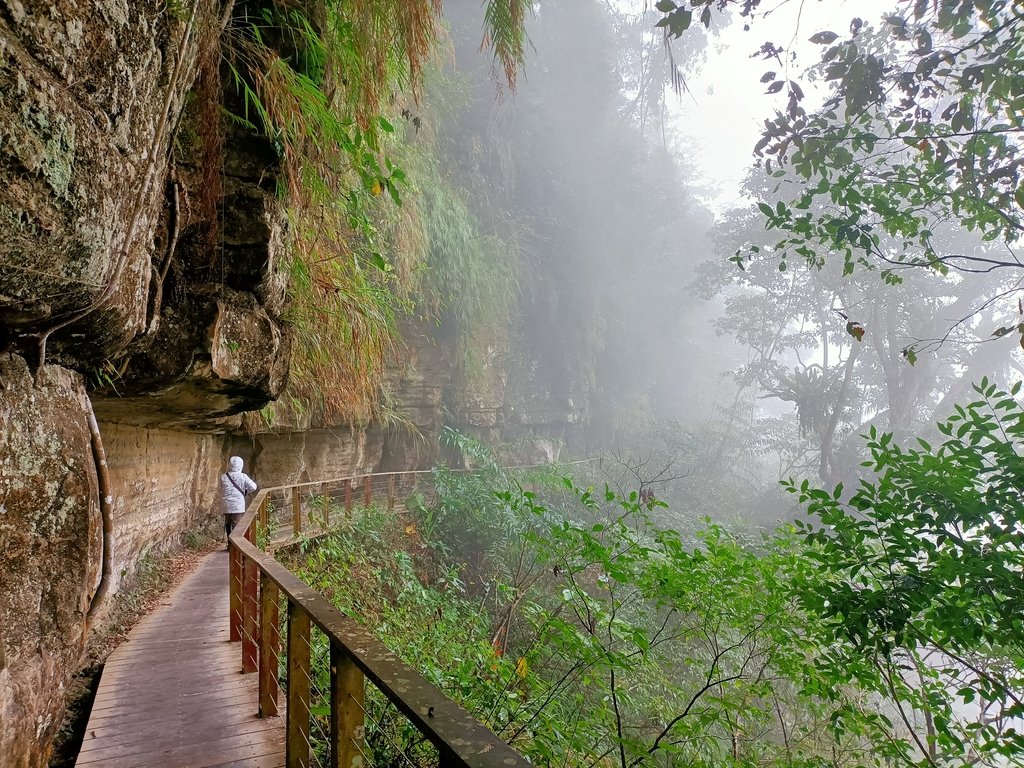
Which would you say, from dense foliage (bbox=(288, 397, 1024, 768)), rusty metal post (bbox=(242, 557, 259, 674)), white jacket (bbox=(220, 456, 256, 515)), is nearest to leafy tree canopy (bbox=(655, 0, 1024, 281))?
dense foliage (bbox=(288, 397, 1024, 768))

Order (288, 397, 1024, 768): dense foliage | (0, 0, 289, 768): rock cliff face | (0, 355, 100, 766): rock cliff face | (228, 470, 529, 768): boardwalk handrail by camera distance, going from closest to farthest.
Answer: (228, 470, 529, 768): boardwalk handrail < (0, 0, 289, 768): rock cliff face < (0, 355, 100, 766): rock cliff face < (288, 397, 1024, 768): dense foliage

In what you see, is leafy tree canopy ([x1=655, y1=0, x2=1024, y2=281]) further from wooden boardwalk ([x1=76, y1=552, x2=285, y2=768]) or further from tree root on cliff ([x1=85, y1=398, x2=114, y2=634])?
wooden boardwalk ([x1=76, y1=552, x2=285, y2=768])

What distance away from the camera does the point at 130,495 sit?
5238mm

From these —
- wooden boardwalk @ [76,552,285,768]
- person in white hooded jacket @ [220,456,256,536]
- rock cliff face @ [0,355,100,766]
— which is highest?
rock cliff face @ [0,355,100,766]

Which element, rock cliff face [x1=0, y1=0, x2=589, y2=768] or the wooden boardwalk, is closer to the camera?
rock cliff face [x1=0, y1=0, x2=589, y2=768]

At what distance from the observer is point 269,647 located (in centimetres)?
294

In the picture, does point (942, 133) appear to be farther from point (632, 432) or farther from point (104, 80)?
point (632, 432)

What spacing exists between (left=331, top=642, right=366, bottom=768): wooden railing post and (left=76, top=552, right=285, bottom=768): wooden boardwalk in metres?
1.17

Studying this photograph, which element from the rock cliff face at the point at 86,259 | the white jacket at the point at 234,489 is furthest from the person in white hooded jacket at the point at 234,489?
the rock cliff face at the point at 86,259

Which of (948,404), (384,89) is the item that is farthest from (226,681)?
(948,404)

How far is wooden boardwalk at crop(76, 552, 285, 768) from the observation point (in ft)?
8.95

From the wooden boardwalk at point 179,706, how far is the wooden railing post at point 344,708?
1.17m

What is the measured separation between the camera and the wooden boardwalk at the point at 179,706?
2729 mm

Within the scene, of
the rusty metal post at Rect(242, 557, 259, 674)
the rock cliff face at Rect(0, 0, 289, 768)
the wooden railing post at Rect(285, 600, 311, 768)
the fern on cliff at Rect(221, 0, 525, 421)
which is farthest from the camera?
the rusty metal post at Rect(242, 557, 259, 674)
